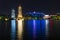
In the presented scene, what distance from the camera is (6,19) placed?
118 metres

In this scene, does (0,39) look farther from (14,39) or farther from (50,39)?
(50,39)

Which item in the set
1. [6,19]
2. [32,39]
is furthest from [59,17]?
[32,39]

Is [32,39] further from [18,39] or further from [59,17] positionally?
[59,17]

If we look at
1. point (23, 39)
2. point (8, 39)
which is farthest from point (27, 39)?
point (8, 39)

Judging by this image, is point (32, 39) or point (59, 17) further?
point (59, 17)

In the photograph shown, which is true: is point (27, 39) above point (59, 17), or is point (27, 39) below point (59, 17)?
below

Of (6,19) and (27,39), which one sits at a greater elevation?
(6,19)

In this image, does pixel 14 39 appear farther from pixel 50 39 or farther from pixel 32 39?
pixel 50 39

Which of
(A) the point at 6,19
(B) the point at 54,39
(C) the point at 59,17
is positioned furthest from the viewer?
(C) the point at 59,17

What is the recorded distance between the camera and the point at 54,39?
27953 millimetres

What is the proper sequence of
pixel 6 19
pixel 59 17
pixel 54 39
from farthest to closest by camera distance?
pixel 59 17
pixel 6 19
pixel 54 39

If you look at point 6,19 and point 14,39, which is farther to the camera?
point 6,19

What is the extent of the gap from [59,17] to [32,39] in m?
103

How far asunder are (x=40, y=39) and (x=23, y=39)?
2.07m
